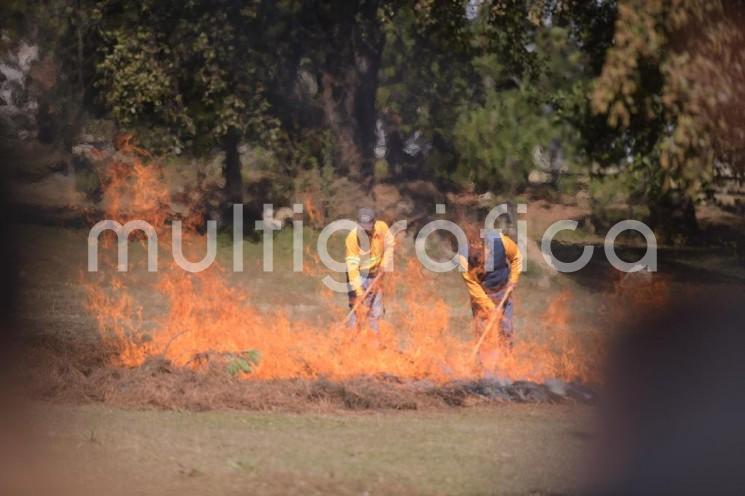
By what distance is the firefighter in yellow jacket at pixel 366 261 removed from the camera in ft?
42.0

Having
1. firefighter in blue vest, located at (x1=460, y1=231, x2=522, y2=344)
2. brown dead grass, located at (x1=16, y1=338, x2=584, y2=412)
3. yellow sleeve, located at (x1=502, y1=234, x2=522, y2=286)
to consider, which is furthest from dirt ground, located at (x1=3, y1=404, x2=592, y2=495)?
yellow sleeve, located at (x1=502, y1=234, x2=522, y2=286)

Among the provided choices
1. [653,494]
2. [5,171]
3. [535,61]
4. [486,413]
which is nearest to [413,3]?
[535,61]

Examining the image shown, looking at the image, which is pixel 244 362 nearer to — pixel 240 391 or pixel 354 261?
pixel 240 391

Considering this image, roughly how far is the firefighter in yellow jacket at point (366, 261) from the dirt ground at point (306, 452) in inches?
82.5

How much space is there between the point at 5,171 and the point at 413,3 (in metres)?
14.4

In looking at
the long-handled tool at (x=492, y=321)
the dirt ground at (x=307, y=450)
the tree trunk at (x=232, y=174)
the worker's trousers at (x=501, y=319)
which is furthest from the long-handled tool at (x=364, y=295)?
the tree trunk at (x=232, y=174)

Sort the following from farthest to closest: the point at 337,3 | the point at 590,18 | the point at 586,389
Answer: the point at 337,3, the point at 590,18, the point at 586,389

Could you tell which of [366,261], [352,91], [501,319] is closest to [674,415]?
[501,319]

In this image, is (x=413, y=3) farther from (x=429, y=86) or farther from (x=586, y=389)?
(x=429, y=86)

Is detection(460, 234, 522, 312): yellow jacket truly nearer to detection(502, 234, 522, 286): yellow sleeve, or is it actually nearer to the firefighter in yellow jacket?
detection(502, 234, 522, 286): yellow sleeve

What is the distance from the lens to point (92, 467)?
8.57 metres

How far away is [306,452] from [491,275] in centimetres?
368

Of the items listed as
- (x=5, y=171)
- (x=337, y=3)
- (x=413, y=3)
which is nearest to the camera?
(x=413, y=3)

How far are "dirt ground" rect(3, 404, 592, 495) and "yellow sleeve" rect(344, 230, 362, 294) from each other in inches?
85.6
